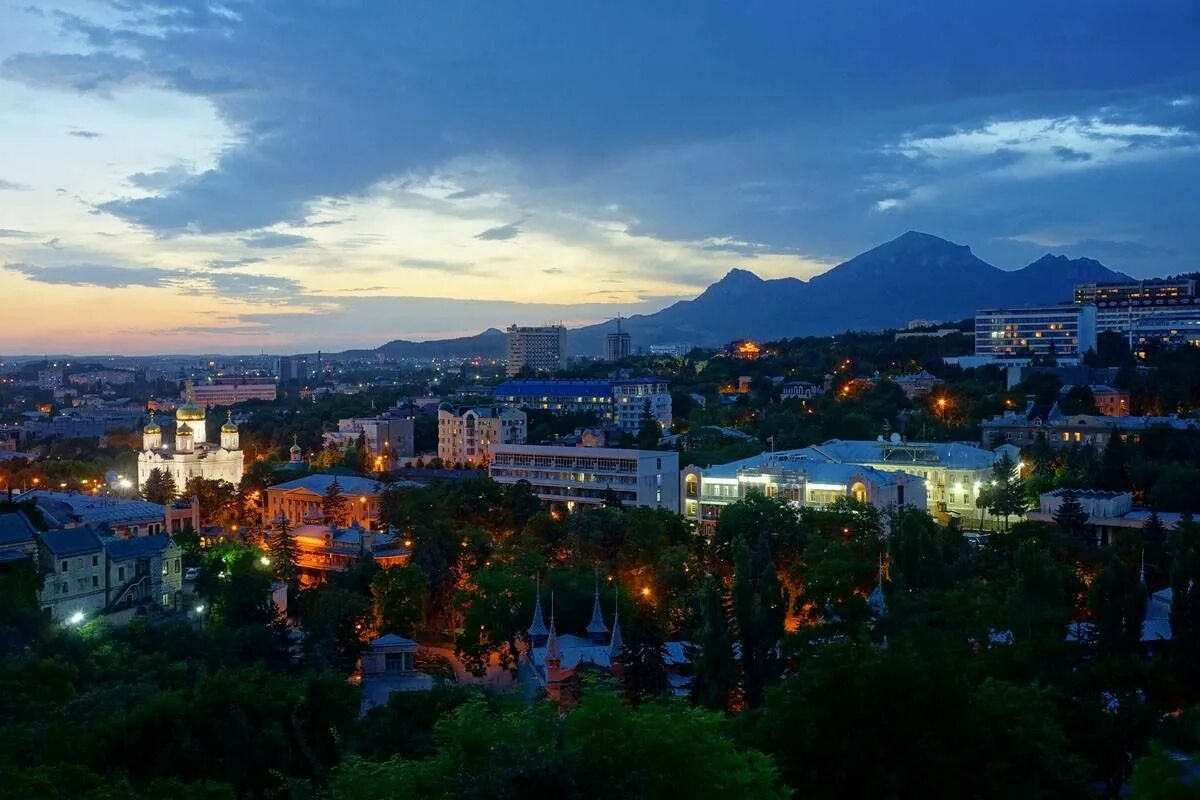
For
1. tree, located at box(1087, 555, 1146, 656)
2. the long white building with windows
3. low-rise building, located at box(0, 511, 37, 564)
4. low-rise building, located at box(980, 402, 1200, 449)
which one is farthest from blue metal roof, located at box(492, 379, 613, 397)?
tree, located at box(1087, 555, 1146, 656)

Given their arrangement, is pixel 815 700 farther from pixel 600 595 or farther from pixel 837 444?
pixel 837 444

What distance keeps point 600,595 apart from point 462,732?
15.1 metres

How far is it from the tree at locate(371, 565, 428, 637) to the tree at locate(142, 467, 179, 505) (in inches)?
762

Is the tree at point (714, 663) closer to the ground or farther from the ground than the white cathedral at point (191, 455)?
closer to the ground

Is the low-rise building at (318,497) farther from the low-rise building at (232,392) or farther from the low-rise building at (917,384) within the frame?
the low-rise building at (232,392)

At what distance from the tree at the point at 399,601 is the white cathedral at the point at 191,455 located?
2430 cm

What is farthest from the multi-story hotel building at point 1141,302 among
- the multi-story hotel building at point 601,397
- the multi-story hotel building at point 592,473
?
the multi-story hotel building at point 592,473

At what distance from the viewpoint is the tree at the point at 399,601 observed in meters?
24.5

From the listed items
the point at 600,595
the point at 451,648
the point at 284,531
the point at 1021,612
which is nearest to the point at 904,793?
the point at 1021,612

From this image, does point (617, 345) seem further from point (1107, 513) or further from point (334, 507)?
point (1107, 513)

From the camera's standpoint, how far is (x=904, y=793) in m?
10.7

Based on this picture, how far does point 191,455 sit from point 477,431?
13.9 metres

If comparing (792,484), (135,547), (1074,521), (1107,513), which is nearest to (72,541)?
(135,547)

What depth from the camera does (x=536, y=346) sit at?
144375mm
